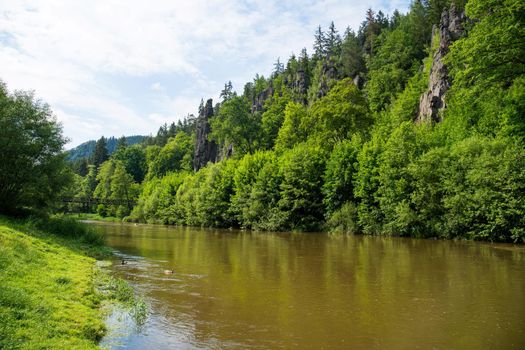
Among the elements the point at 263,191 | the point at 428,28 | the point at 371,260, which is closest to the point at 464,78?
the point at 371,260

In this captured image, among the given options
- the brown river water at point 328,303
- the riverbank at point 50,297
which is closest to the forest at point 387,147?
the brown river water at point 328,303

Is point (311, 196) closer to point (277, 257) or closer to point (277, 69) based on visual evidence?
point (277, 257)

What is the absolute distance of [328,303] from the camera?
15867mm

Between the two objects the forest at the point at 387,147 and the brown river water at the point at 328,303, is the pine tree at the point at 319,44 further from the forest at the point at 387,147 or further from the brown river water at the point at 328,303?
the brown river water at the point at 328,303

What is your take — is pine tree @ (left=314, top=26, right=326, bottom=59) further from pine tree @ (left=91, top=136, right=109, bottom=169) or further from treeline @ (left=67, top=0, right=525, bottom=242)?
pine tree @ (left=91, top=136, right=109, bottom=169)

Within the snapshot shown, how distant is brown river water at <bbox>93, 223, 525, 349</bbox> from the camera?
→ 1165 centimetres

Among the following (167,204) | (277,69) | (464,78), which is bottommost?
(167,204)

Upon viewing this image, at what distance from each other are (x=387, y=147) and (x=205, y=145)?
83.8 metres

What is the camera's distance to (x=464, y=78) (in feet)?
95.5

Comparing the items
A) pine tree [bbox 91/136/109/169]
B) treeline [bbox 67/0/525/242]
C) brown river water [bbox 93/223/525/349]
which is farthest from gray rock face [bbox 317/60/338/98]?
pine tree [bbox 91/136/109/169]

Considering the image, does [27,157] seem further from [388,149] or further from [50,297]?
[388,149]

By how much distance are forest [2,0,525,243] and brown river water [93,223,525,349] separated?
13.4 m

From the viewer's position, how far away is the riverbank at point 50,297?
31.3 ft

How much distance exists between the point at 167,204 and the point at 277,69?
87.3 m
